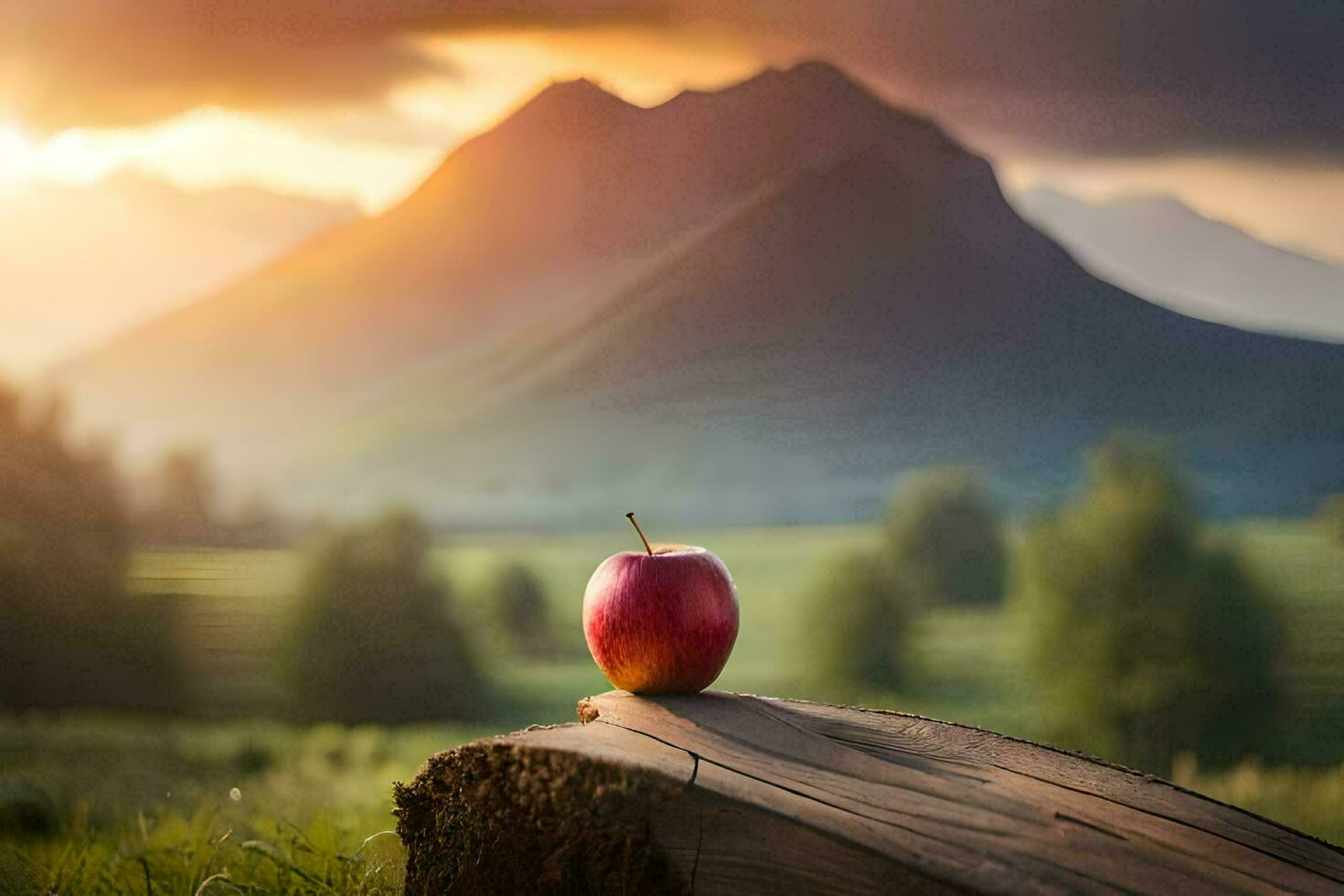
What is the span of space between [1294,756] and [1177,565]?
891 mm

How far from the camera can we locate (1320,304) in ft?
16.5

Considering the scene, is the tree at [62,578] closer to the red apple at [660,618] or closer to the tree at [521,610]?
the tree at [521,610]

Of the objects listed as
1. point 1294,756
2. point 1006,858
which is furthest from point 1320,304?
point 1006,858

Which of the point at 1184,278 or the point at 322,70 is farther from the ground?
the point at 322,70

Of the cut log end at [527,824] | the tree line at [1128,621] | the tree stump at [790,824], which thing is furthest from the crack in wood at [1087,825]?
the tree line at [1128,621]

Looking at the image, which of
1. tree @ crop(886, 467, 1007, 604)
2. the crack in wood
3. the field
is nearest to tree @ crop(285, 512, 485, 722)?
the field

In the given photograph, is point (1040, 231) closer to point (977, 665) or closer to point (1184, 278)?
point (1184, 278)

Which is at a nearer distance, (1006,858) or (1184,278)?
(1006,858)

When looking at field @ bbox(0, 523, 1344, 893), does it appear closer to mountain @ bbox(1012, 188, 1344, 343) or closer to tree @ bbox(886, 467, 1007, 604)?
tree @ bbox(886, 467, 1007, 604)

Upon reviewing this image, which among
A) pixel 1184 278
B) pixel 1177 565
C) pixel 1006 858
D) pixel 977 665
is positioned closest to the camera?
pixel 1006 858

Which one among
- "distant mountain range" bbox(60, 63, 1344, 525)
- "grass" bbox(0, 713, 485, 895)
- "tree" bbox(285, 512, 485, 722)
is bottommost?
"grass" bbox(0, 713, 485, 895)

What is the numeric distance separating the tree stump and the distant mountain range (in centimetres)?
319

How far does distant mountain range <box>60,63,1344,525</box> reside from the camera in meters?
5.12

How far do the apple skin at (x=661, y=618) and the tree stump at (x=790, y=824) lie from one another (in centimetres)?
11
